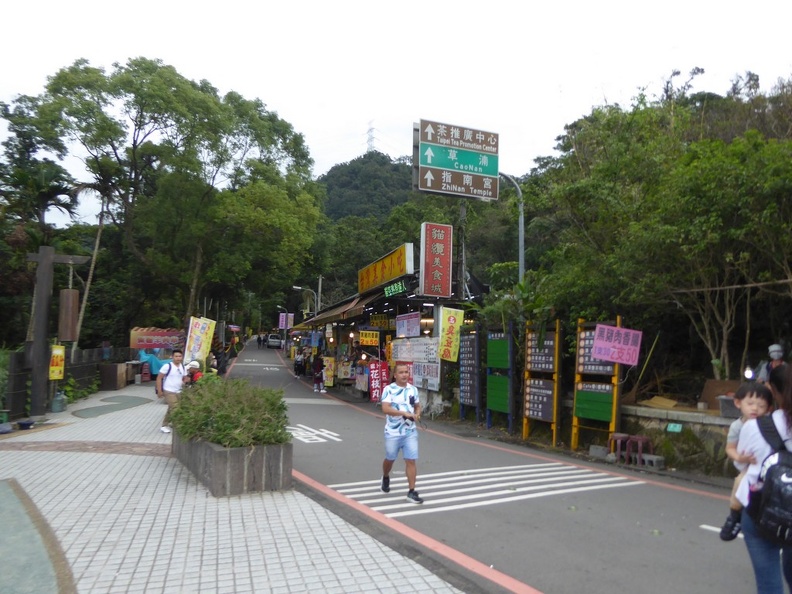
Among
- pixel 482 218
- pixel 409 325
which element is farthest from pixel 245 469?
pixel 482 218

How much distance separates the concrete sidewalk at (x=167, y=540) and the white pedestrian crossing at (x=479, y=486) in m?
0.91

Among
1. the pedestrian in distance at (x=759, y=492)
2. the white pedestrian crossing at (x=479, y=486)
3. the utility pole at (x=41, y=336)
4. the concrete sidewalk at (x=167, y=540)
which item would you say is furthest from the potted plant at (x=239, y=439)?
the utility pole at (x=41, y=336)

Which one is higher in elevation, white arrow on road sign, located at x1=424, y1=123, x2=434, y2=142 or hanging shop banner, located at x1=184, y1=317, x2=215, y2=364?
white arrow on road sign, located at x1=424, y1=123, x2=434, y2=142

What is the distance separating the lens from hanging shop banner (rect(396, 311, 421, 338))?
18.6 m

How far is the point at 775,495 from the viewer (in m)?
3.10

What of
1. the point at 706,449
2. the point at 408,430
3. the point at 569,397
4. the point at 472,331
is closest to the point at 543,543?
the point at 408,430

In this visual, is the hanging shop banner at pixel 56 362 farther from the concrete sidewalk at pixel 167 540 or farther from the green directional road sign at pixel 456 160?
the green directional road sign at pixel 456 160

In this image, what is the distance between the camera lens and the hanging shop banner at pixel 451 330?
16.2 m

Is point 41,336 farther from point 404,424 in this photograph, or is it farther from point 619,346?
point 619,346

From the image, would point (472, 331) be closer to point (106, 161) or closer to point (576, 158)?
point (576, 158)

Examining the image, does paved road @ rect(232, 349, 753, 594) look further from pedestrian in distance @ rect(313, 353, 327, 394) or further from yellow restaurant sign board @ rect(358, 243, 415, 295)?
pedestrian in distance @ rect(313, 353, 327, 394)

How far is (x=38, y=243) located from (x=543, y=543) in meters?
21.8

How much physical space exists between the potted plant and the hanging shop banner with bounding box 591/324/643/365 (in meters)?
5.43

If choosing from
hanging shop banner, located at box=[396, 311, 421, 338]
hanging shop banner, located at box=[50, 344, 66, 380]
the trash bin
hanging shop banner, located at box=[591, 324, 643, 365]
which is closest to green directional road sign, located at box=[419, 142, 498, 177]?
hanging shop banner, located at box=[396, 311, 421, 338]
